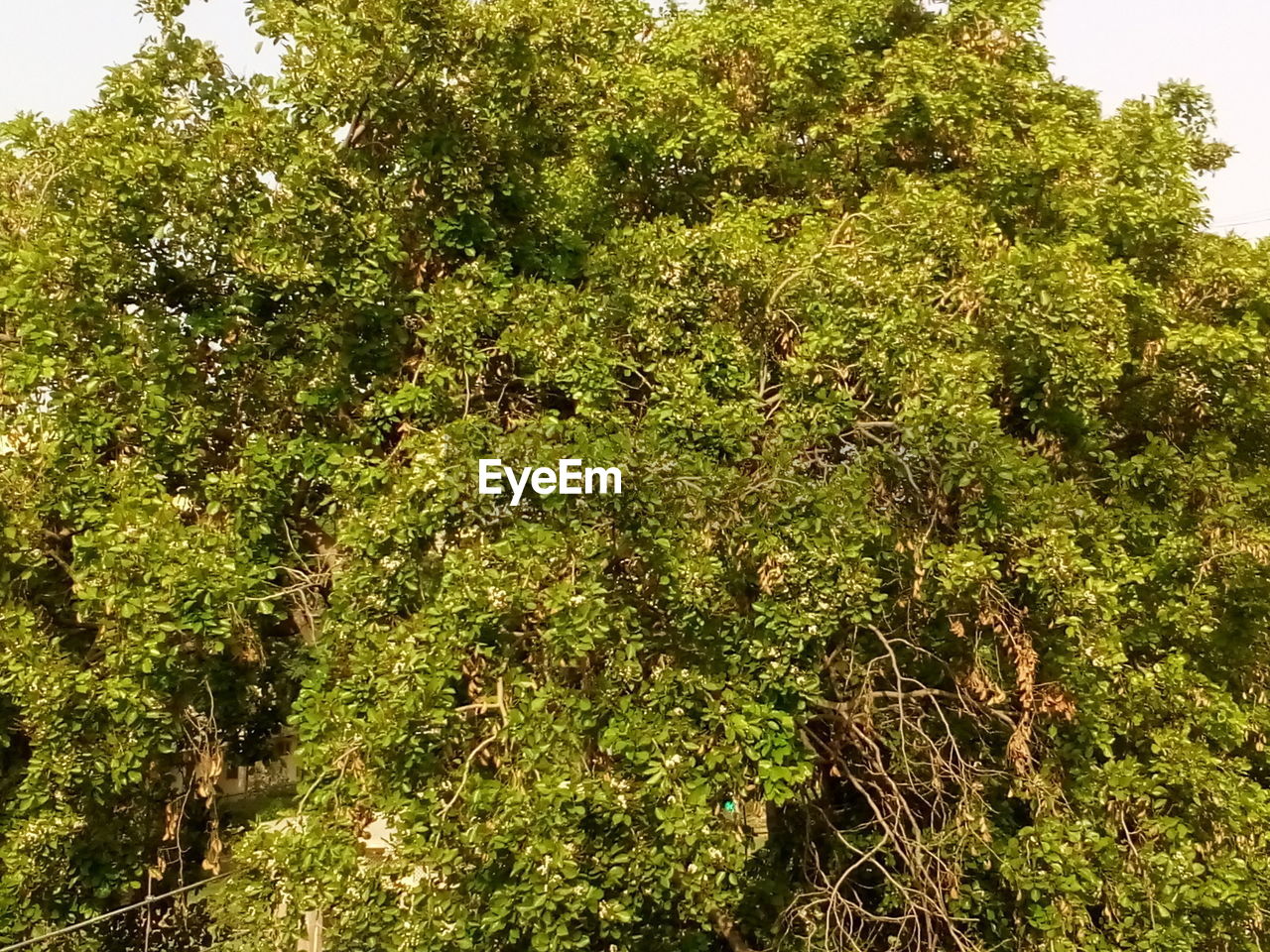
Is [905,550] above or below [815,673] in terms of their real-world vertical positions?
above

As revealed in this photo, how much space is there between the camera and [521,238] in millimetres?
6277

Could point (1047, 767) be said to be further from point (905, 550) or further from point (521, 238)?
point (521, 238)

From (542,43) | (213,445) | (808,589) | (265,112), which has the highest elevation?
(542,43)

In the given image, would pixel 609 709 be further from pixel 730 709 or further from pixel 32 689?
pixel 32 689

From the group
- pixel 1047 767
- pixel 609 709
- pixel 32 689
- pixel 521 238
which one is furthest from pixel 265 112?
pixel 1047 767

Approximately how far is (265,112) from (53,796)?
13.4 feet

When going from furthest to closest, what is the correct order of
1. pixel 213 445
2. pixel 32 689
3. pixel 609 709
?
pixel 213 445, pixel 32 689, pixel 609 709

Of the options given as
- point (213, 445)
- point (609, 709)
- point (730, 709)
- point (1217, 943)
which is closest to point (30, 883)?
point (213, 445)

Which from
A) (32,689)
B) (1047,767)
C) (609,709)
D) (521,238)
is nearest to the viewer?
(609,709)

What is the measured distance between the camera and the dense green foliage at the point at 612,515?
468 cm

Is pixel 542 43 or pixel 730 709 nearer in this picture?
pixel 730 709

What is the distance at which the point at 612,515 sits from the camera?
4840mm

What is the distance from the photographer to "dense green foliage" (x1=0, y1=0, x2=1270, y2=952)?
468 centimetres

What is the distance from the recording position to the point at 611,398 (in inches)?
225
